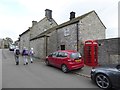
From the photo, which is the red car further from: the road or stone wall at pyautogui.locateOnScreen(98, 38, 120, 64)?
stone wall at pyautogui.locateOnScreen(98, 38, 120, 64)

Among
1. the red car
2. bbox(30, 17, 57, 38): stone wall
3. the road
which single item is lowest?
Answer: the road

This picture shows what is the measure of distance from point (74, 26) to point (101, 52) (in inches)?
208

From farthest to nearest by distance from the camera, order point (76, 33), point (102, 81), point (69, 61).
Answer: point (76, 33)
point (69, 61)
point (102, 81)

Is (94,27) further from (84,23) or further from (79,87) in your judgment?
(79,87)

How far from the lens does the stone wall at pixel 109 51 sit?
10.3 meters

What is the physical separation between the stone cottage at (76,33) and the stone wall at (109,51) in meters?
2.68

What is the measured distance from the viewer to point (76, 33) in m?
15.1

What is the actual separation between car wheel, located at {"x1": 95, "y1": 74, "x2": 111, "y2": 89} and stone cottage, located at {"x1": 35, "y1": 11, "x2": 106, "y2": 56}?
7.25 meters

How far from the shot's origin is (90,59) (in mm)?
12234

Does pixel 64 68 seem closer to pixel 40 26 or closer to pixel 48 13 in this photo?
pixel 40 26

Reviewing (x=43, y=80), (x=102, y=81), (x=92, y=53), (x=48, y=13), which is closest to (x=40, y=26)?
(x=48, y=13)

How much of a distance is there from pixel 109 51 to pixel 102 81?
199 inches

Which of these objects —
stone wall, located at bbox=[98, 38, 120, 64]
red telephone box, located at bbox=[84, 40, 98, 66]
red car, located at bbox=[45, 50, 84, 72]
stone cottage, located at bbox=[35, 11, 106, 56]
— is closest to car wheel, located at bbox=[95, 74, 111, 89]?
red car, located at bbox=[45, 50, 84, 72]

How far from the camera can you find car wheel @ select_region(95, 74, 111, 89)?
6.21 metres
